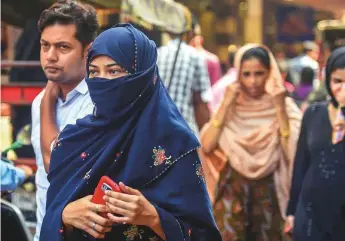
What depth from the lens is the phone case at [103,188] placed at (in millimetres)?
2341

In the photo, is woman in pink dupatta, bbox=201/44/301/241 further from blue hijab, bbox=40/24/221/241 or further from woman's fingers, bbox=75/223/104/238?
woman's fingers, bbox=75/223/104/238

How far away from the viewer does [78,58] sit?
3182 millimetres

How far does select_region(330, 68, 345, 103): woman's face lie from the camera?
4.10 metres

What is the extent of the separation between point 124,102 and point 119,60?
0.14 m

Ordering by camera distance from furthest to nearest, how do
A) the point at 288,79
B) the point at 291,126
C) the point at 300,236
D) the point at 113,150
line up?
the point at 288,79, the point at 291,126, the point at 300,236, the point at 113,150

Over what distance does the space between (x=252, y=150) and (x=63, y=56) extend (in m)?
2.54

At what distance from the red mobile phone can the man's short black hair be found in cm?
99

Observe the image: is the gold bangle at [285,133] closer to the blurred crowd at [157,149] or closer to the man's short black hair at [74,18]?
the blurred crowd at [157,149]

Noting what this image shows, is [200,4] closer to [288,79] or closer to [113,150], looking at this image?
[288,79]

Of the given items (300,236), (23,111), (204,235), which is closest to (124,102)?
(204,235)

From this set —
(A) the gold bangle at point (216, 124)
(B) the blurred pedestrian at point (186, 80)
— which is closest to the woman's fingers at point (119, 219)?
(A) the gold bangle at point (216, 124)

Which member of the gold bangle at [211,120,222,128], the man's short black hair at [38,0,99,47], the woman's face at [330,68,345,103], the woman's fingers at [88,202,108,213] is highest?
the man's short black hair at [38,0,99,47]

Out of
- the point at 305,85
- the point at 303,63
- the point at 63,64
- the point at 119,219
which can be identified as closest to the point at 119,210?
the point at 119,219

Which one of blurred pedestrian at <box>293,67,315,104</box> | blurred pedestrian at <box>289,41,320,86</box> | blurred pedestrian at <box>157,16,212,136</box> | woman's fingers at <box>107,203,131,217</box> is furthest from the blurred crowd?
blurred pedestrian at <box>289,41,320,86</box>
